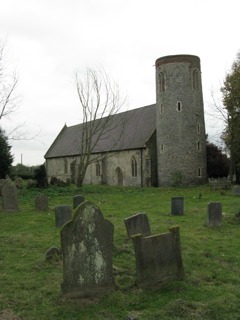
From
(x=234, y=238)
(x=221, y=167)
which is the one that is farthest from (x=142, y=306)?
(x=221, y=167)

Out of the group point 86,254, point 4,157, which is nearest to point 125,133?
point 4,157

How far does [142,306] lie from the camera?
17.4 ft

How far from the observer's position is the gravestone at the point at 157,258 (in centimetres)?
590

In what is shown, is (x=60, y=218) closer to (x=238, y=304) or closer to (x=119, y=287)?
(x=119, y=287)

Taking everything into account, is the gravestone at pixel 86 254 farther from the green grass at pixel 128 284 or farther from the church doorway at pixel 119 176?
the church doorway at pixel 119 176

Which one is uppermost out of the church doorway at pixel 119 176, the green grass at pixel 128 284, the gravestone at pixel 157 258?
the church doorway at pixel 119 176

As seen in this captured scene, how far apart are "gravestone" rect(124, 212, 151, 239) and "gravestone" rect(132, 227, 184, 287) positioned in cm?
262

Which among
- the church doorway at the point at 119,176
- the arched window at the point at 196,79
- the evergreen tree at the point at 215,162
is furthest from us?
the evergreen tree at the point at 215,162

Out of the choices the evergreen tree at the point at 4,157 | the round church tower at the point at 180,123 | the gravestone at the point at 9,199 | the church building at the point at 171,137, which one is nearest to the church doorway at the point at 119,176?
the church building at the point at 171,137

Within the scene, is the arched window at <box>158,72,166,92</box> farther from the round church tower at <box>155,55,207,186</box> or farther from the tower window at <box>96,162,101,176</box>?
the tower window at <box>96,162,101,176</box>

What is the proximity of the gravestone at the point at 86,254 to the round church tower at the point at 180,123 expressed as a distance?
25.4m

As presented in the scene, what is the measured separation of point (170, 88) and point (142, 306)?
27.7 m

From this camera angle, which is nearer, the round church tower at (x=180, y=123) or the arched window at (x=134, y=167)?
the round church tower at (x=180, y=123)

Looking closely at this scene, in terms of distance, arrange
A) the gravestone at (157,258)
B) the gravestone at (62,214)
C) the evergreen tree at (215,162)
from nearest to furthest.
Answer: the gravestone at (157,258) < the gravestone at (62,214) < the evergreen tree at (215,162)
